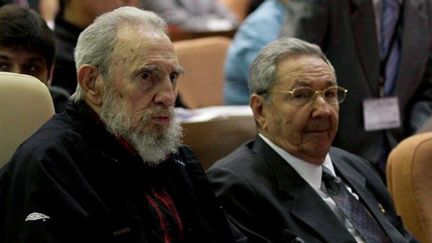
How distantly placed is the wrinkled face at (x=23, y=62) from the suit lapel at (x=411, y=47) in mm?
1756

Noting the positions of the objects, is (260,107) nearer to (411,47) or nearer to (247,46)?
(247,46)

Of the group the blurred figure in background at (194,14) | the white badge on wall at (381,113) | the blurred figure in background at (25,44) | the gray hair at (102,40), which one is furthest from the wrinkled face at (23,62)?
the blurred figure in background at (194,14)

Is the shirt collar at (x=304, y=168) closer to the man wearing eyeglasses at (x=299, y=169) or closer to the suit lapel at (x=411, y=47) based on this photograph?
the man wearing eyeglasses at (x=299, y=169)

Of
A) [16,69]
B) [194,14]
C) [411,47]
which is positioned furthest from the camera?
[194,14]

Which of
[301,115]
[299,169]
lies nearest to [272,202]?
[299,169]

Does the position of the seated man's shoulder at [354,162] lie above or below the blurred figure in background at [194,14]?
above

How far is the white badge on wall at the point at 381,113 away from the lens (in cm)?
423

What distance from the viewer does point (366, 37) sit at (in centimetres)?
423

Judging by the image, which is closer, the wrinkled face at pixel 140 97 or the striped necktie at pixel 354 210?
the wrinkled face at pixel 140 97

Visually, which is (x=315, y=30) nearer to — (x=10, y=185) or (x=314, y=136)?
(x=314, y=136)

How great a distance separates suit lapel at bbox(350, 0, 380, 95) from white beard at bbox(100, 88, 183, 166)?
69.8 inches

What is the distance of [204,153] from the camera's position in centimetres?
372

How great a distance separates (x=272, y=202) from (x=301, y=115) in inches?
13.4

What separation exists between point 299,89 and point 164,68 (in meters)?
0.67
